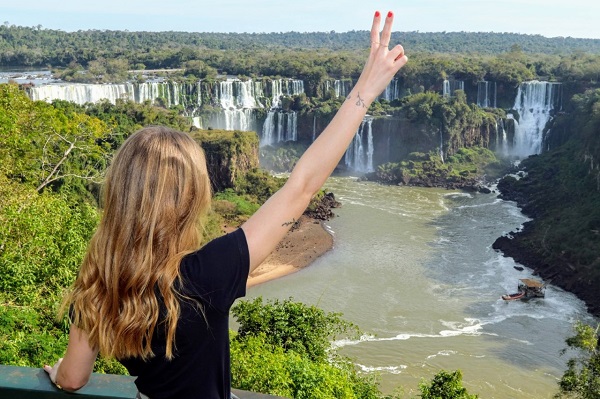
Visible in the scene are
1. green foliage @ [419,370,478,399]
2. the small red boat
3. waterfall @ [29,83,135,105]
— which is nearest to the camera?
green foliage @ [419,370,478,399]

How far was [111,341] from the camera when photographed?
144 centimetres

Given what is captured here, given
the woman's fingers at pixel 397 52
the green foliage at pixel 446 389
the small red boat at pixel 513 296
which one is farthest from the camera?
the small red boat at pixel 513 296

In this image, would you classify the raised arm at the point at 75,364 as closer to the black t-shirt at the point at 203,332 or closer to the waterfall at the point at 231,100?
the black t-shirt at the point at 203,332

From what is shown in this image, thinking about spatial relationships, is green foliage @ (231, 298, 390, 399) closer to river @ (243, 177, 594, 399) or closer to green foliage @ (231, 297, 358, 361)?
green foliage @ (231, 297, 358, 361)

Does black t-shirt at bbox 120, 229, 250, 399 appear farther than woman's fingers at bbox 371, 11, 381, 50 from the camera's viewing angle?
No

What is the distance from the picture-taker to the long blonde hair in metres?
1.40

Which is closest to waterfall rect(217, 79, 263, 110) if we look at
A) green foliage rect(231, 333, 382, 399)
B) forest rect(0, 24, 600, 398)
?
forest rect(0, 24, 600, 398)

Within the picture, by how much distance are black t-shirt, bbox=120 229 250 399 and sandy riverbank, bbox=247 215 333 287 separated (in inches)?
773

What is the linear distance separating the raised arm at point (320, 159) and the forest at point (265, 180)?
0.55 m

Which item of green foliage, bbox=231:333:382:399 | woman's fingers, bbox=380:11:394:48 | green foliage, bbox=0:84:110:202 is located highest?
woman's fingers, bbox=380:11:394:48

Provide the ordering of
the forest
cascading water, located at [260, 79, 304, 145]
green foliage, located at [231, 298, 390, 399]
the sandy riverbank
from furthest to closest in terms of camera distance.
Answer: cascading water, located at [260, 79, 304, 145] < the sandy riverbank < green foliage, located at [231, 298, 390, 399] < the forest

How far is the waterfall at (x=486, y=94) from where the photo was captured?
45875mm

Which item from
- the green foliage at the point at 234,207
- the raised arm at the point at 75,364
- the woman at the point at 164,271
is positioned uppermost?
the woman at the point at 164,271

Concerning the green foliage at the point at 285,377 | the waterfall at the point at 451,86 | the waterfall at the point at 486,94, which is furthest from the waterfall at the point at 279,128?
the green foliage at the point at 285,377
